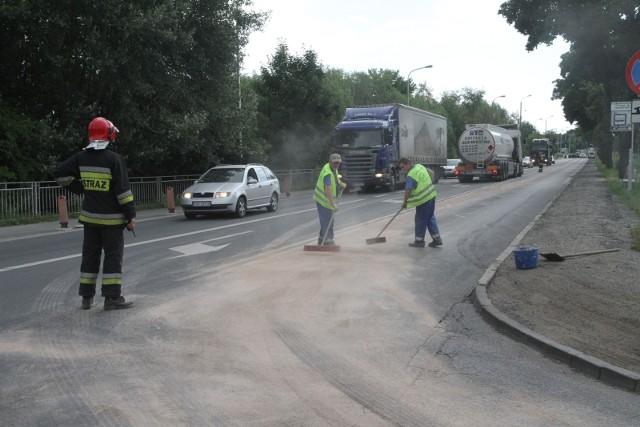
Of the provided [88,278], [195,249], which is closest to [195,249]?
[195,249]

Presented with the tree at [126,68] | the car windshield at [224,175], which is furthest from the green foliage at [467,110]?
the car windshield at [224,175]

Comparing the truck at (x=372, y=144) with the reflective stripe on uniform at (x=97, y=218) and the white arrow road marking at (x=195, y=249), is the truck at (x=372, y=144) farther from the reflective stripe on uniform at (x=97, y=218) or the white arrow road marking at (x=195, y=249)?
Answer: the reflective stripe on uniform at (x=97, y=218)

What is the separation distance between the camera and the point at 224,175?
740 inches

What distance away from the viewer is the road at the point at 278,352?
153 inches

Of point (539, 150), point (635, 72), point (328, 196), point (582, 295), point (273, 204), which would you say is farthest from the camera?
point (539, 150)

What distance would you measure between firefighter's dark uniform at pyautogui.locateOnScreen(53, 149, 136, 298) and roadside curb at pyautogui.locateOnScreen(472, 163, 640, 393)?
12.7 ft

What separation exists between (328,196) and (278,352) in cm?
641

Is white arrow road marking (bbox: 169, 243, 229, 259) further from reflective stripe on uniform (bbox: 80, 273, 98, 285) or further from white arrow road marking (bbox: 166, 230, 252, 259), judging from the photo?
reflective stripe on uniform (bbox: 80, 273, 98, 285)

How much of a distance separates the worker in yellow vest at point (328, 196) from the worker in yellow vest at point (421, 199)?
3.99ft

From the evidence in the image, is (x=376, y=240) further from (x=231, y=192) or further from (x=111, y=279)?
(x=231, y=192)

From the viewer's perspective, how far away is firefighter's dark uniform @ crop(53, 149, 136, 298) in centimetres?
642

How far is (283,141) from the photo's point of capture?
118ft

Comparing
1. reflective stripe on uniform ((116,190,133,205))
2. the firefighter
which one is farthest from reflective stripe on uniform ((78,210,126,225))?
reflective stripe on uniform ((116,190,133,205))

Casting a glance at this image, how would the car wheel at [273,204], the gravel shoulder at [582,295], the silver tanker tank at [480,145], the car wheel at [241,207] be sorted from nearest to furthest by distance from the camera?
the gravel shoulder at [582,295], the car wheel at [241,207], the car wheel at [273,204], the silver tanker tank at [480,145]
